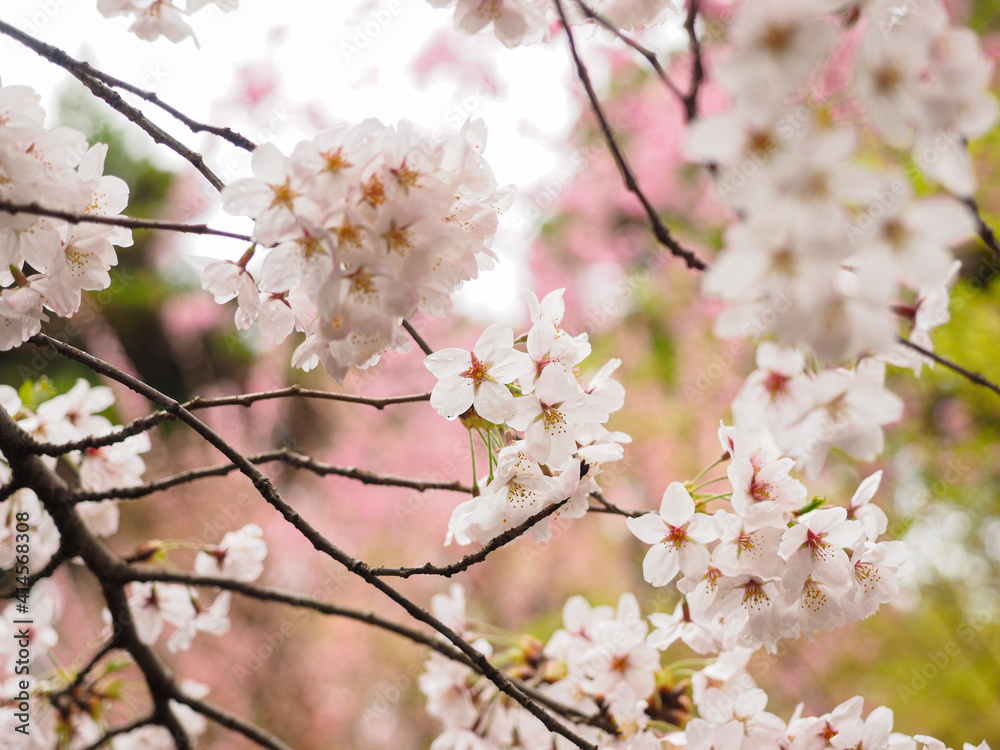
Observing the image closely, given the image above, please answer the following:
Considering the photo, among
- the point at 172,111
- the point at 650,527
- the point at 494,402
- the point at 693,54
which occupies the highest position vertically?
the point at 172,111

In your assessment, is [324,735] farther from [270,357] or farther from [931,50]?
[931,50]

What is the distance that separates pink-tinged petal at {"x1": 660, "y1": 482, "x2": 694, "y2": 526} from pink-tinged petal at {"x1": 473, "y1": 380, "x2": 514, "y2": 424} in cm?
19

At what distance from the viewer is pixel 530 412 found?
2.20ft

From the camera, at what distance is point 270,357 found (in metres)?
5.36

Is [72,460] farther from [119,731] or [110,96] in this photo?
[110,96]

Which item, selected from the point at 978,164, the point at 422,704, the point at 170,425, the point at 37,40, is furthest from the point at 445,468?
the point at 37,40

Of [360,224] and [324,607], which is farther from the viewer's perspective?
[324,607]

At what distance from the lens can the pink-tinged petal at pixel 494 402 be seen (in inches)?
26.7

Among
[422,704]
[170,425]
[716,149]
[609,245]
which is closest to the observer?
[716,149]

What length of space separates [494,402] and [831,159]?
0.40m

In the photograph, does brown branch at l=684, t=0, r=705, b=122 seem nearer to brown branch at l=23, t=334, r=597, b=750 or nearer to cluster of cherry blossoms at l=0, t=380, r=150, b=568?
brown branch at l=23, t=334, r=597, b=750

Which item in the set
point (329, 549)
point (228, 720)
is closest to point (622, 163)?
point (329, 549)

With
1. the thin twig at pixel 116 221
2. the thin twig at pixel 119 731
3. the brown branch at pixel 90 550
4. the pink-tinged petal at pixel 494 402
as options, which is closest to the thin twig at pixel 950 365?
the pink-tinged petal at pixel 494 402

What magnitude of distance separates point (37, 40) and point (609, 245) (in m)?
3.99
